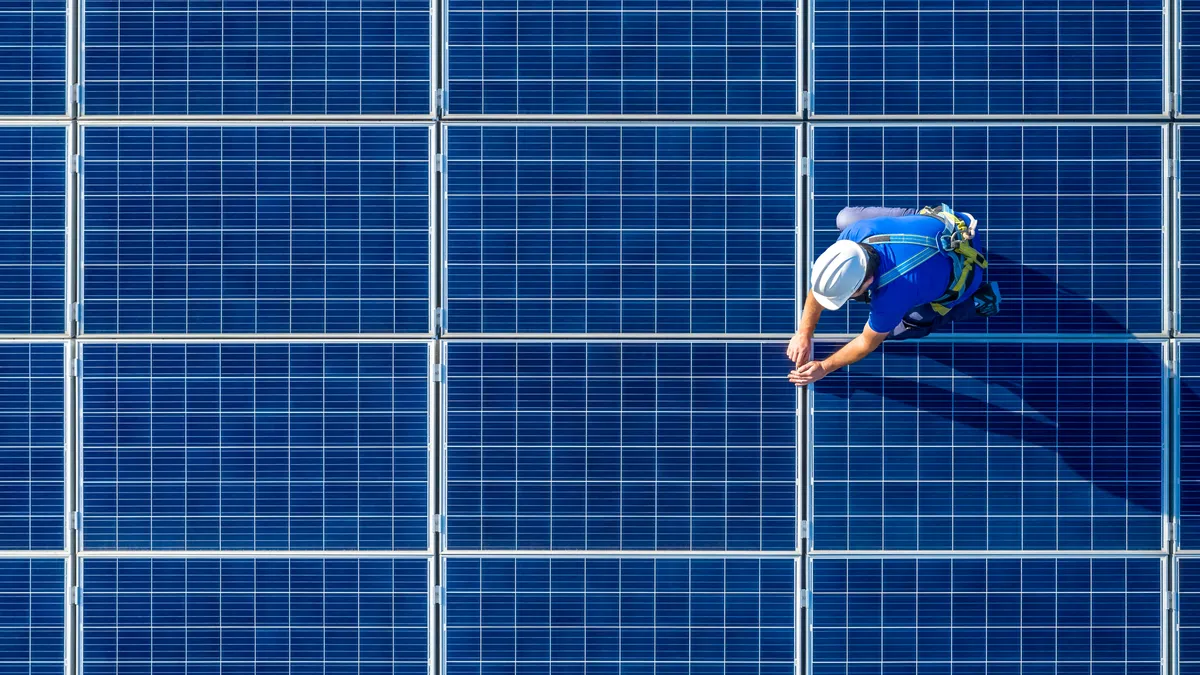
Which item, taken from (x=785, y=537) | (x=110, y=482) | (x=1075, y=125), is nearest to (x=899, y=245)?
(x=1075, y=125)

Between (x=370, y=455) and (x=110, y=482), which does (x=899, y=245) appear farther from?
(x=110, y=482)

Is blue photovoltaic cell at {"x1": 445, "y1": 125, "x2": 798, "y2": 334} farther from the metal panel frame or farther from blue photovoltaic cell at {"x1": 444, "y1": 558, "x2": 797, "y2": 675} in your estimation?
blue photovoltaic cell at {"x1": 444, "y1": 558, "x2": 797, "y2": 675}

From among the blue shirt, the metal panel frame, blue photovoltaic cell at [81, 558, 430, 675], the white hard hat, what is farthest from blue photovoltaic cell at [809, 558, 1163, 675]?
the metal panel frame

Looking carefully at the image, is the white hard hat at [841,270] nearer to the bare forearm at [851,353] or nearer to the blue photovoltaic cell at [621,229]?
the bare forearm at [851,353]

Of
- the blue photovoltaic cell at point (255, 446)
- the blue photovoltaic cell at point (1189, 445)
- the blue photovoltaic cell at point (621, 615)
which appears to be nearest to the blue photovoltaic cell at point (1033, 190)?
the blue photovoltaic cell at point (1189, 445)

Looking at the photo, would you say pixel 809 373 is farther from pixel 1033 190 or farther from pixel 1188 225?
pixel 1188 225

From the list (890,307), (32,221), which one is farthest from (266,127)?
(890,307)
